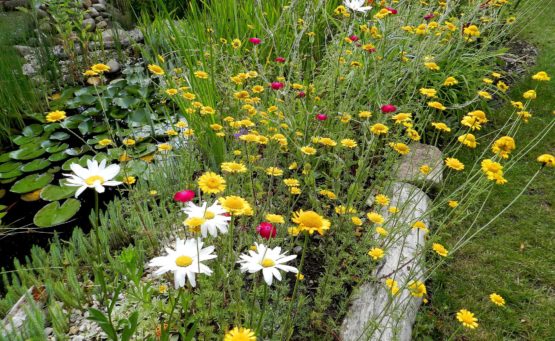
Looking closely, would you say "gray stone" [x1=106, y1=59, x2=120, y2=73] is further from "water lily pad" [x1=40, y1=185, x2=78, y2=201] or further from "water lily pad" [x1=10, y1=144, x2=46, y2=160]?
"water lily pad" [x1=40, y1=185, x2=78, y2=201]

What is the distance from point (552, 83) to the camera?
3.96m

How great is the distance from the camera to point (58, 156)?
3.08 m

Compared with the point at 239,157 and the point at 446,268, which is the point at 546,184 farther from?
the point at 239,157

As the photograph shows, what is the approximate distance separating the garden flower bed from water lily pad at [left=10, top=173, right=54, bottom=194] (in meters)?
0.02

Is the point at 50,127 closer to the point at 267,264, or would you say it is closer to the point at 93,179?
the point at 93,179

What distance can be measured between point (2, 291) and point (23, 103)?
182 centimetres

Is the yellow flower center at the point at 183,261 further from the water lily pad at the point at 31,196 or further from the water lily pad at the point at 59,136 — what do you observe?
the water lily pad at the point at 59,136

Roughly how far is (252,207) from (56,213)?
1481 mm

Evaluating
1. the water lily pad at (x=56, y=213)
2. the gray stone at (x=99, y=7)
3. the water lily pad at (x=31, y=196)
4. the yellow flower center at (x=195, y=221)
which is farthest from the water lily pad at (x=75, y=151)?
the gray stone at (x=99, y=7)

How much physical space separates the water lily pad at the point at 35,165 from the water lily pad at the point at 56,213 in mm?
470

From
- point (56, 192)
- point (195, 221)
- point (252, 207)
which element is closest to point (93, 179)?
point (195, 221)

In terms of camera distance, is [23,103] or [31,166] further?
[23,103]

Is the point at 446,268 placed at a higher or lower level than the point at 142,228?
lower

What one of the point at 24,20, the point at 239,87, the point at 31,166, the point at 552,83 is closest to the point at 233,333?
the point at 239,87
